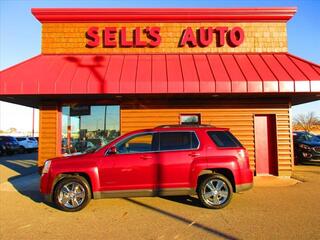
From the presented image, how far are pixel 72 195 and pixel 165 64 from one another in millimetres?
5956

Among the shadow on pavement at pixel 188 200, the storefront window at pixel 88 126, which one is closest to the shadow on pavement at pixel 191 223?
the shadow on pavement at pixel 188 200

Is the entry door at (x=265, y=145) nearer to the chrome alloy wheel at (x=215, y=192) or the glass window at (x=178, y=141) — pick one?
the chrome alloy wheel at (x=215, y=192)

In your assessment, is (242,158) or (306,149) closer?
(242,158)

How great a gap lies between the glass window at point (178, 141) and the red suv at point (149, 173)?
23 mm

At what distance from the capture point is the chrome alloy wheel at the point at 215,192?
7.75 m

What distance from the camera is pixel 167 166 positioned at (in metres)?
7.70

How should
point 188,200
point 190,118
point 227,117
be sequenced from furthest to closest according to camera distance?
point 190,118, point 227,117, point 188,200

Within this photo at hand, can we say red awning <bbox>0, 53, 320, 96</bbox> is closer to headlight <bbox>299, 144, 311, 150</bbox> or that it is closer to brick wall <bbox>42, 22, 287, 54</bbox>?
brick wall <bbox>42, 22, 287, 54</bbox>

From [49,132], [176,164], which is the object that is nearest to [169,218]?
[176,164]

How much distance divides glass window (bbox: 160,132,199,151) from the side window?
0.30 meters

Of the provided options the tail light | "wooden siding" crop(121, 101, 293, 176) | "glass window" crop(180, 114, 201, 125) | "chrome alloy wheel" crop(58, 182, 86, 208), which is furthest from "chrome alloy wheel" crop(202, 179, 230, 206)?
"glass window" crop(180, 114, 201, 125)

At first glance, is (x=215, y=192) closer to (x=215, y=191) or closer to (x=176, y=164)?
(x=215, y=191)

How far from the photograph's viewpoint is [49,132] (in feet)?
41.2

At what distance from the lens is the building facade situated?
12062mm
